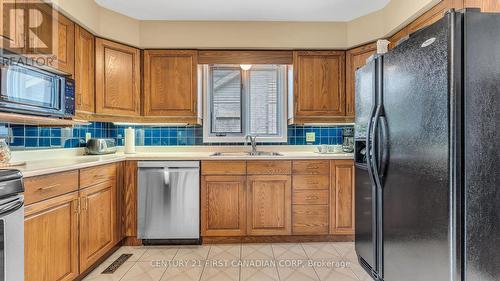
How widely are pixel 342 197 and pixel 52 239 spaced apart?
239 cm

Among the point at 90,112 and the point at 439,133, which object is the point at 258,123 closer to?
the point at 90,112

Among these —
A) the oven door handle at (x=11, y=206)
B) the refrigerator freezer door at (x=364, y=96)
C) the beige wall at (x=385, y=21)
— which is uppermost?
the beige wall at (x=385, y=21)

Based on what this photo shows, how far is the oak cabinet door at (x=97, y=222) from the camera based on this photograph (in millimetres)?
1942

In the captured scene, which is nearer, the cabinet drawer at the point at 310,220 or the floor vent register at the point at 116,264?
the floor vent register at the point at 116,264

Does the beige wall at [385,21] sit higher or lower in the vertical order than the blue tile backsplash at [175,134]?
higher

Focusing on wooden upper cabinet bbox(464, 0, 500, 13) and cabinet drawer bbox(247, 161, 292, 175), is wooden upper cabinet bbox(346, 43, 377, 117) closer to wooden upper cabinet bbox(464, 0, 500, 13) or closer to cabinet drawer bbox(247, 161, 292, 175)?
cabinet drawer bbox(247, 161, 292, 175)

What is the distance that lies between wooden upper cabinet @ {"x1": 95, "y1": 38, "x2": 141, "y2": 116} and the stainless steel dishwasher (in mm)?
665

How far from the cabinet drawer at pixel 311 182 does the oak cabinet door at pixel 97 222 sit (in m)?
1.73

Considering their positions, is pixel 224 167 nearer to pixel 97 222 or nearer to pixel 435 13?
pixel 97 222

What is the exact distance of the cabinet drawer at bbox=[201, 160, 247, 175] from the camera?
2.57 m

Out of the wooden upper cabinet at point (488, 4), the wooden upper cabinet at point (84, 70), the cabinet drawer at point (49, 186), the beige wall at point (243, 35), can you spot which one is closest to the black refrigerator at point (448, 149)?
the wooden upper cabinet at point (488, 4)

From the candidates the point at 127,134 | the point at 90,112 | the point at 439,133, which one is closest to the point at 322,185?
the point at 439,133

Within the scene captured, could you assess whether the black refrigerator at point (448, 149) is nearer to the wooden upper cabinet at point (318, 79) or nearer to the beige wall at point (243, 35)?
the wooden upper cabinet at point (318, 79)

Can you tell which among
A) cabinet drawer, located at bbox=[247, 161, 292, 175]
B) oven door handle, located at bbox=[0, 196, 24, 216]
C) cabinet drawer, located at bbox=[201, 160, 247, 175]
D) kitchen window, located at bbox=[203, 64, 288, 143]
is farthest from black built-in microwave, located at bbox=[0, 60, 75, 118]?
cabinet drawer, located at bbox=[247, 161, 292, 175]
